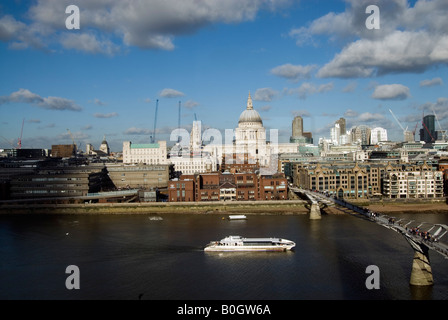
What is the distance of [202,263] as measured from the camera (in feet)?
47.3

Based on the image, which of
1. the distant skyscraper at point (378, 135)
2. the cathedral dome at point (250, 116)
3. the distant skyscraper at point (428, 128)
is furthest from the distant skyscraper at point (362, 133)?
the cathedral dome at point (250, 116)

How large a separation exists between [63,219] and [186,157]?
22.4 meters

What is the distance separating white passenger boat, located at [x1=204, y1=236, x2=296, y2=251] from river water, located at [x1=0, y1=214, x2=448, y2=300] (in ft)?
1.21

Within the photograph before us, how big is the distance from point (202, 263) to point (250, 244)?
272cm

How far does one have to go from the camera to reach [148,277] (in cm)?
1289

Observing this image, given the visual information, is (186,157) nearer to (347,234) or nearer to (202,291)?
(347,234)

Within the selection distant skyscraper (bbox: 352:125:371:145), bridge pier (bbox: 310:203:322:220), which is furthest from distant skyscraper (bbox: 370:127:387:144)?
bridge pier (bbox: 310:203:322:220)

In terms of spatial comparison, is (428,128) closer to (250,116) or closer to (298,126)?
(298,126)

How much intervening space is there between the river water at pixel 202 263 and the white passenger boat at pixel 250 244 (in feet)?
1.21

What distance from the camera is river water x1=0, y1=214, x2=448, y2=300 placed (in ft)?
38.3

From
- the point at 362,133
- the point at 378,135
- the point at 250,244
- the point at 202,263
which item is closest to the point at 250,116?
the point at 250,244

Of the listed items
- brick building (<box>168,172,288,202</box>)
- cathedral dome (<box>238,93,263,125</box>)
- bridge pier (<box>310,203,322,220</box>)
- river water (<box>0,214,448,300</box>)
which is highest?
cathedral dome (<box>238,93,263,125</box>)

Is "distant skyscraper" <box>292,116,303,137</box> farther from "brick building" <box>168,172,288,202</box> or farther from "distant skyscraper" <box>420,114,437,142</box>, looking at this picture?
"brick building" <box>168,172,288,202</box>

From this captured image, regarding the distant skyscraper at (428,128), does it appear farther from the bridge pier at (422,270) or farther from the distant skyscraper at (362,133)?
the bridge pier at (422,270)
